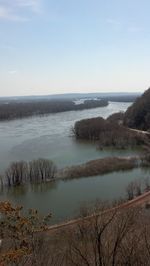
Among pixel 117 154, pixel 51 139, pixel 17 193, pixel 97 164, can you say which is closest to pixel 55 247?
pixel 17 193

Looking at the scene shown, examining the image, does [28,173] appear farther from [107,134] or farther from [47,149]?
[107,134]

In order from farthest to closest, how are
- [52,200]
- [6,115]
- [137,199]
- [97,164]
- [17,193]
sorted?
1. [6,115]
2. [97,164]
3. [17,193]
4. [52,200]
5. [137,199]

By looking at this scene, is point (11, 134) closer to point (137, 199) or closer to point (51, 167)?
point (51, 167)

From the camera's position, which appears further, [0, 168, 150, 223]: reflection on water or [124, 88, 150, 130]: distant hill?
[124, 88, 150, 130]: distant hill

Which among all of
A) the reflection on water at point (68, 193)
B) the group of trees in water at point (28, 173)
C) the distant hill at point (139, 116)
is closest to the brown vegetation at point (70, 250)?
the reflection on water at point (68, 193)

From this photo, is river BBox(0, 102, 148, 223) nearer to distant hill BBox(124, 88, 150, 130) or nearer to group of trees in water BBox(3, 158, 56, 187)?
group of trees in water BBox(3, 158, 56, 187)

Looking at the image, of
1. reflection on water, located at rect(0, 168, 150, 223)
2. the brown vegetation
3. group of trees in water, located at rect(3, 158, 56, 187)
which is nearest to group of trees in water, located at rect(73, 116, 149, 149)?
reflection on water, located at rect(0, 168, 150, 223)

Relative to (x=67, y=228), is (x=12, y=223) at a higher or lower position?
higher
